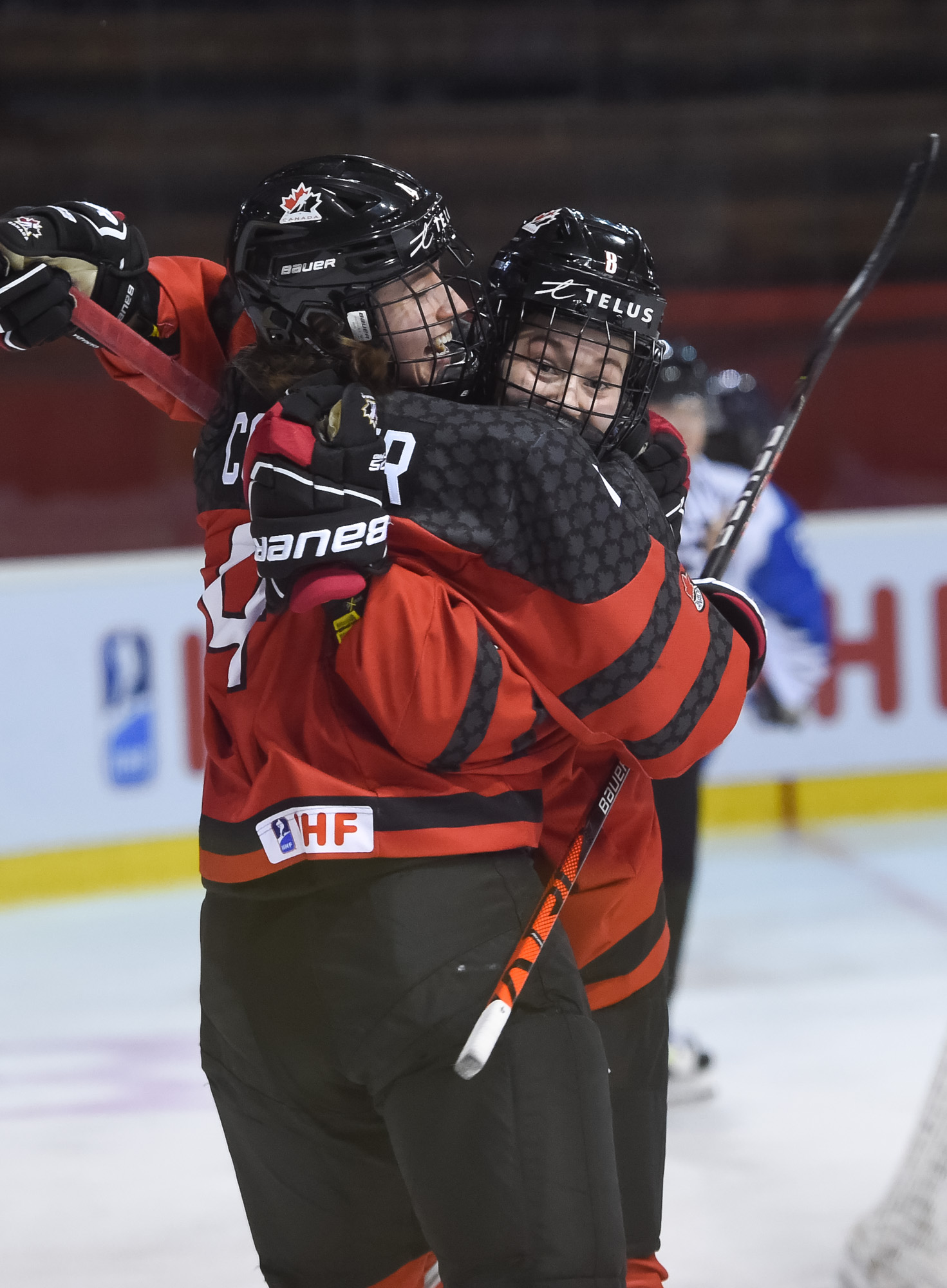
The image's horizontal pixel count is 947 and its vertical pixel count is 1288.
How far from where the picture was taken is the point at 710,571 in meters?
1.39

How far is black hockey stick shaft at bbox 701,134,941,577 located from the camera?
144cm

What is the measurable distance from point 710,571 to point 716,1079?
141 centimetres

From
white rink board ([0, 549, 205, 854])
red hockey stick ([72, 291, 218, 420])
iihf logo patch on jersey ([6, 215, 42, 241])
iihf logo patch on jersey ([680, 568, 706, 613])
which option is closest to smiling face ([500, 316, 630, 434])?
iihf logo patch on jersey ([680, 568, 706, 613])

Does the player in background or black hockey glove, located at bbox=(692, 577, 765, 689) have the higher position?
black hockey glove, located at bbox=(692, 577, 765, 689)

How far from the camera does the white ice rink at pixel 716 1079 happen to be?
1.98 metres

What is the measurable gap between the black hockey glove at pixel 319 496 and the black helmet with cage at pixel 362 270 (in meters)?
0.13

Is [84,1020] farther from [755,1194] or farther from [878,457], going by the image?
[878,457]

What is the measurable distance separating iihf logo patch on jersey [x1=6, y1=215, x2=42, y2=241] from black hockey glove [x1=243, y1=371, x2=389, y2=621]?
0.35m

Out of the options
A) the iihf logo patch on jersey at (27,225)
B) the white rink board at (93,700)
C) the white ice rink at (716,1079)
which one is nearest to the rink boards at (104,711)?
the white rink board at (93,700)

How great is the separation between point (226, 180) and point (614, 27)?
1.38 metres

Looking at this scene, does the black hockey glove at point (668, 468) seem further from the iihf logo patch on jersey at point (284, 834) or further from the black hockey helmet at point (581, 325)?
the iihf logo patch on jersey at point (284, 834)

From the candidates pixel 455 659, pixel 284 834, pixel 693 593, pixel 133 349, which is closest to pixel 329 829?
pixel 284 834

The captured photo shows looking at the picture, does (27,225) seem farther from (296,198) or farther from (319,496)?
(319,496)

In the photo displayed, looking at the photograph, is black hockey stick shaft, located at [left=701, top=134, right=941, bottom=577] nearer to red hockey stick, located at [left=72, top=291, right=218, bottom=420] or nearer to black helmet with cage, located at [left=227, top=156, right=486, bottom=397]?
black helmet with cage, located at [left=227, top=156, right=486, bottom=397]
